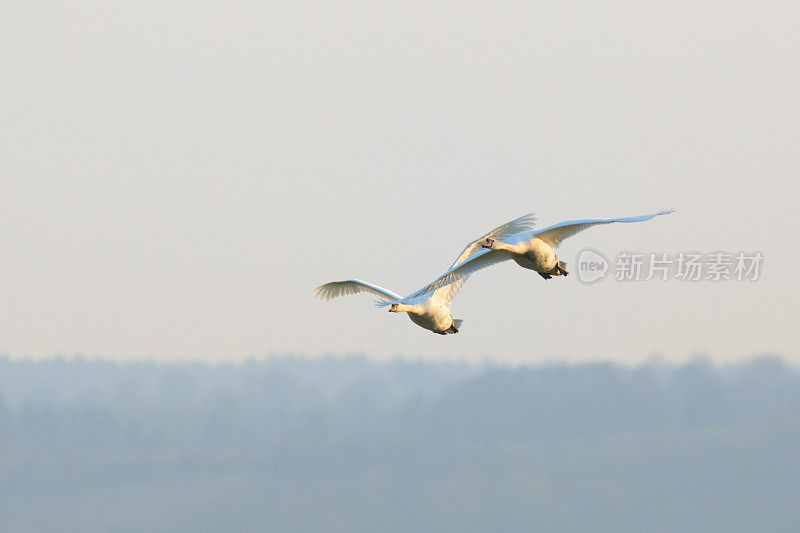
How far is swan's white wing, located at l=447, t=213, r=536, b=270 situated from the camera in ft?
189

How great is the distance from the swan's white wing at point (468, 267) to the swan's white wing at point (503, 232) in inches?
52.4

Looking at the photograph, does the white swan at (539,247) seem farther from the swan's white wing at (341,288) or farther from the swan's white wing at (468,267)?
the swan's white wing at (341,288)

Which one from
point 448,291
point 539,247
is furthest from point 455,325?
point 539,247

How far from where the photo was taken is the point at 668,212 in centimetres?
4903

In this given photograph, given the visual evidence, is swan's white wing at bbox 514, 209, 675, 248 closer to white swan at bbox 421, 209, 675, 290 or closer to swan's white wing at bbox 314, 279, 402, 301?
white swan at bbox 421, 209, 675, 290

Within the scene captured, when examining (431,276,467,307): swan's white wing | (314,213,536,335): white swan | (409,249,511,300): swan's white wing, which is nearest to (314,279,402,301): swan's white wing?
(314,213,536,335): white swan

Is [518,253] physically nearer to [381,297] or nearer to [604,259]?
[604,259]

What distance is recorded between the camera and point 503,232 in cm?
5784

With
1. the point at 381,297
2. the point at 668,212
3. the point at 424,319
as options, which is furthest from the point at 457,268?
the point at 668,212

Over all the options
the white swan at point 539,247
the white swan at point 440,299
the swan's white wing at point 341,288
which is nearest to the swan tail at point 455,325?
the white swan at point 440,299

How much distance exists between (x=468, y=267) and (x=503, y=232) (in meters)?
2.70

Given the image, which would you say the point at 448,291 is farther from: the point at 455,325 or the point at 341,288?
the point at 341,288

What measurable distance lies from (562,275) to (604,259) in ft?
8.41

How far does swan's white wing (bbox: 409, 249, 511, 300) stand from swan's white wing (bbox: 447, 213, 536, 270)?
1332 mm
